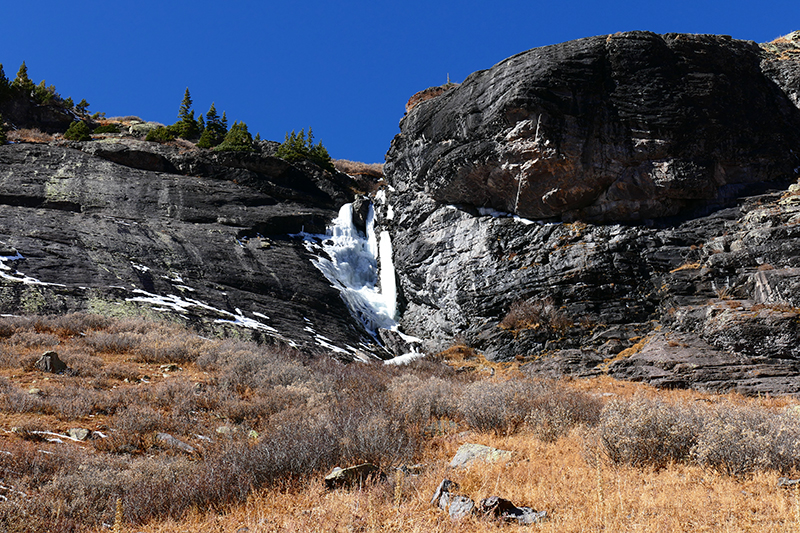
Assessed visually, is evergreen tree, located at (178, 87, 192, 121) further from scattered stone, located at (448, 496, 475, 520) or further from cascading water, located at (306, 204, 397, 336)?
scattered stone, located at (448, 496, 475, 520)

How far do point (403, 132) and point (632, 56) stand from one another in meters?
12.9

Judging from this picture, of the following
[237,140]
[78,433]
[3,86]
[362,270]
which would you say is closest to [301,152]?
[237,140]

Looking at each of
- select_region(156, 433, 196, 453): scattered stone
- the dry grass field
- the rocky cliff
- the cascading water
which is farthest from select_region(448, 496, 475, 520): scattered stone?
the cascading water

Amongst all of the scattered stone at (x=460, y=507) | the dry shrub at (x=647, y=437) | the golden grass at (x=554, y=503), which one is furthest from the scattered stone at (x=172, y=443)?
the dry shrub at (x=647, y=437)

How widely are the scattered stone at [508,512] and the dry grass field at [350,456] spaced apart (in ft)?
0.48

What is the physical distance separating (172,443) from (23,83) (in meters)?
50.9

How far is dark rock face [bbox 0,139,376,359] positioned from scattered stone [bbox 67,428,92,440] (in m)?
10.7

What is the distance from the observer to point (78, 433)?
647cm

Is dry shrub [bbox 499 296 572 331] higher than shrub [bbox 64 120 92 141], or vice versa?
shrub [bbox 64 120 92 141]

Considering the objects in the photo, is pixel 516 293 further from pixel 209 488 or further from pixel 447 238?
pixel 209 488

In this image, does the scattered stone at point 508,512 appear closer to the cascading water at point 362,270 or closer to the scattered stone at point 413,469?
the scattered stone at point 413,469

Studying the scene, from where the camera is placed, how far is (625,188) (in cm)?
2086

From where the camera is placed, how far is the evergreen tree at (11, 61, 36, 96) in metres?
41.6

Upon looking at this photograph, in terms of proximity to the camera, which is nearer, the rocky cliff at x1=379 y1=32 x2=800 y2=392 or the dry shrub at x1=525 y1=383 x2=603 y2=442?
the dry shrub at x1=525 y1=383 x2=603 y2=442
